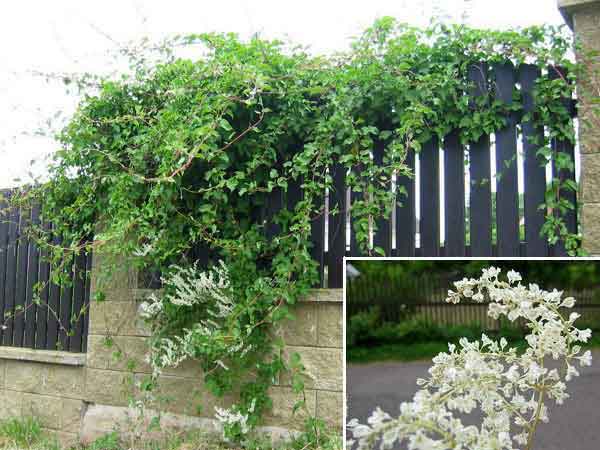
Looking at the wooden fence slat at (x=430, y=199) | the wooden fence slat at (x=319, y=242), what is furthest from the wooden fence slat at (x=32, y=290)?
the wooden fence slat at (x=430, y=199)

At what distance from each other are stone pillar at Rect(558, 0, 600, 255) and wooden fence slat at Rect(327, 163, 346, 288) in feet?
4.14

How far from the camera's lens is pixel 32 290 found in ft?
17.3

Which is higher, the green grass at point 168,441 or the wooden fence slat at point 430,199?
the wooden fence slat at point 430,199

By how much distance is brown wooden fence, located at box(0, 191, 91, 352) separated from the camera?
482 cm

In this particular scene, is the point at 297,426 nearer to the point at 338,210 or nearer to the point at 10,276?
the point at 338,210

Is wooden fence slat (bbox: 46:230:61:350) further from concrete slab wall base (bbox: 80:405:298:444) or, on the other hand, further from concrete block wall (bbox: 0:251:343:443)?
concrete slab wall base (bbox: 80:405:298:444)

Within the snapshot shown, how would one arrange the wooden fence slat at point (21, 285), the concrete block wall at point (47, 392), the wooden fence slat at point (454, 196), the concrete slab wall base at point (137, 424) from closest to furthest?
the wooden fence slat at point (454, 196) → the concrete slab wall base at point (137, 424) → the concrete block wall at point (47, 392) → the wooden fence slat at point (21, 285)

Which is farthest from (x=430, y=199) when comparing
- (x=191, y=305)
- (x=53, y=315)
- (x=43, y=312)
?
(x=43, y=312)

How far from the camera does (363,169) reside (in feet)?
11.7

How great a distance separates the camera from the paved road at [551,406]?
1.33 metres

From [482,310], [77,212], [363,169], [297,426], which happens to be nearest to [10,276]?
[77,212]

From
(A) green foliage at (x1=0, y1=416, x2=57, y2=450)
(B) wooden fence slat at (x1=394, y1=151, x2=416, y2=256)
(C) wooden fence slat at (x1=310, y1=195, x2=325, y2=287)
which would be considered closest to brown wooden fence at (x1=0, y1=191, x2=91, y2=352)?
(A) green foliage at (x1=0, y1=416, x2=57, y2=450)

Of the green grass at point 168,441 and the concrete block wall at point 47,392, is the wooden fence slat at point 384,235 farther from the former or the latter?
the concrete block wall at point 47,392

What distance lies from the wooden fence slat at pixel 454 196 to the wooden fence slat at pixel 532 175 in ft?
1.05
